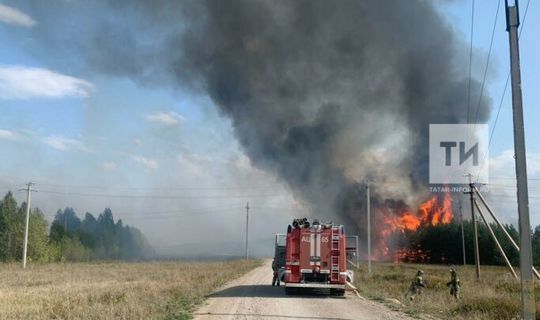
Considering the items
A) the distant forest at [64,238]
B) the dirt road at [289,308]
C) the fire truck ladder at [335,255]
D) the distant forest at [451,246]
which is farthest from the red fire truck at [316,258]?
the distant forest at [64,238]

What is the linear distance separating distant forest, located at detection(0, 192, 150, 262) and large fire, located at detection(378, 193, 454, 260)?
55.0m

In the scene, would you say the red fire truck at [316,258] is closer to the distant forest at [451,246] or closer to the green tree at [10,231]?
the distant forest at [451,246]

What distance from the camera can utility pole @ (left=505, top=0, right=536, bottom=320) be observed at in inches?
422

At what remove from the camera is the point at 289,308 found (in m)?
16.8

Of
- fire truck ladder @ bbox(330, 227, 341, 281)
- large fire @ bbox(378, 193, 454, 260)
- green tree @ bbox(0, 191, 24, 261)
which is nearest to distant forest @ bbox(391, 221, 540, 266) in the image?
large fire @ bbox(378, 193, 454, 260)

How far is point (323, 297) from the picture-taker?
21312 mm

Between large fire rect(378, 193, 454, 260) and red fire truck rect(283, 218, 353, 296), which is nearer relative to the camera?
red fire truck rect(283, 218, 353, 296)

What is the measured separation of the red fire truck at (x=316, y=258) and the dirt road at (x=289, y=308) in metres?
0.71

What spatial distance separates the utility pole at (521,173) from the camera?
10.7 m

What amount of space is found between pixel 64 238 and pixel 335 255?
10414cm

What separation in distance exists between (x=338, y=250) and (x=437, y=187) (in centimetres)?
4279

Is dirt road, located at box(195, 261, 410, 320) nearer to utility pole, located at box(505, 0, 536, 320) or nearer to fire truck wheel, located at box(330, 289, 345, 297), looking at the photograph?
fire truck wheel, located at box(330, 289, 345, 297)

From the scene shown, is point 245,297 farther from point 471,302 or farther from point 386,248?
point 386,248

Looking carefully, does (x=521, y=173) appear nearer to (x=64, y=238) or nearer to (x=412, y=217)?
(x=412, y=217)
